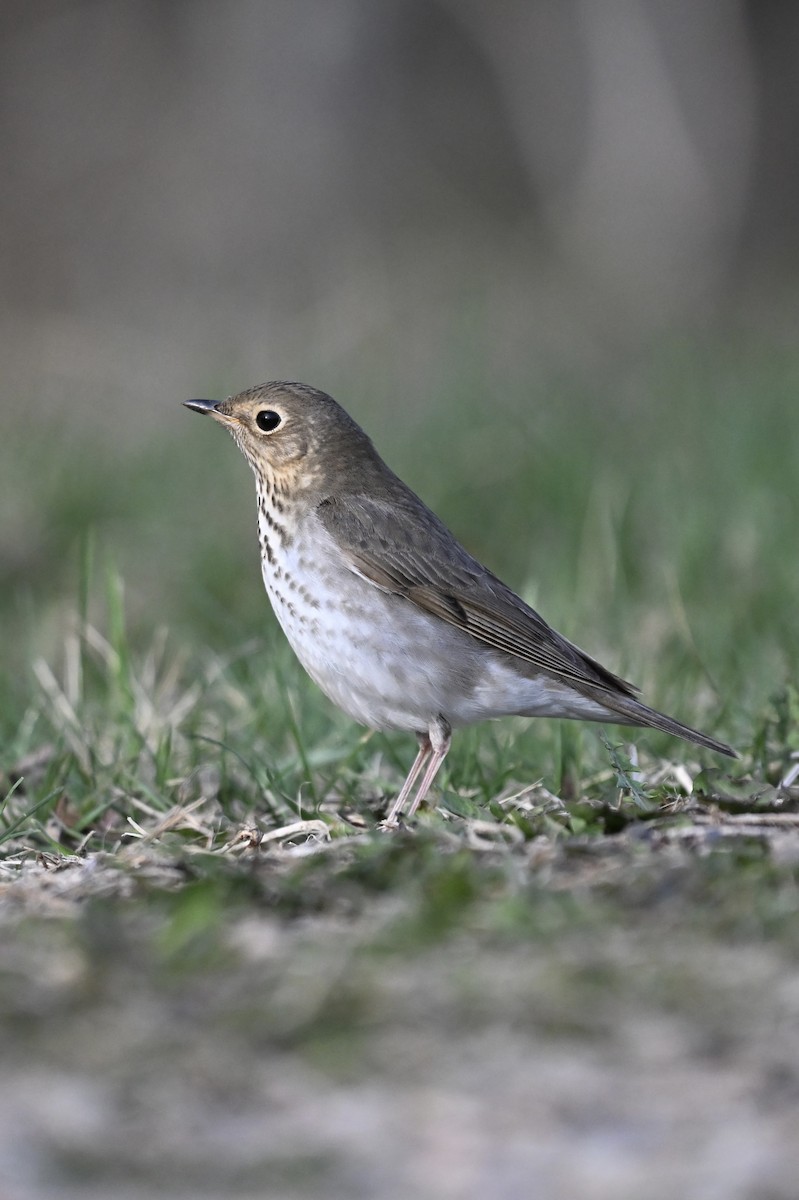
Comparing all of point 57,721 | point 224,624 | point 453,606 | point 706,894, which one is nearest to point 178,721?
point 57,721

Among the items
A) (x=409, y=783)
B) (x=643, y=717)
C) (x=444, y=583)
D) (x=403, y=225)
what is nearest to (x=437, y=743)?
(x=409, y=783)

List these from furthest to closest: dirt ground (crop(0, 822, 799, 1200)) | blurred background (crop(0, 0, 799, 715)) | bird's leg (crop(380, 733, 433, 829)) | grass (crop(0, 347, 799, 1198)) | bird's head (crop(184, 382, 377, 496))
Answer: blurred background (crop(0, 0, 799, 715)) < bird's head (crop(184, 382, 377, 496)) < bird's leg (crop(380, 733, 433, 829)) < grass (crop(0, 347, 799, 1198)) < dirt ground (crop(0, 822, 799, 1200))

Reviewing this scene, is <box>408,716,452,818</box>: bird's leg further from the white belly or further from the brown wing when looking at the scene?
the brown wing

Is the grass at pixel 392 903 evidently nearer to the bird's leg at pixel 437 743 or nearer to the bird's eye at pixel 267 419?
the bird's leg at pixel 437 743

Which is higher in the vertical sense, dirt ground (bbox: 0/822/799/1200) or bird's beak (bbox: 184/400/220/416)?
bird's beak (bbox: 184/400/220/416)

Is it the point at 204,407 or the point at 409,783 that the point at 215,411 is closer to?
the point at 204,407

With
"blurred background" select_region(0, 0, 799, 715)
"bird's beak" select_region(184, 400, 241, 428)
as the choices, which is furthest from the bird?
"blurred background" select_region(0, 0, 799, 715)
